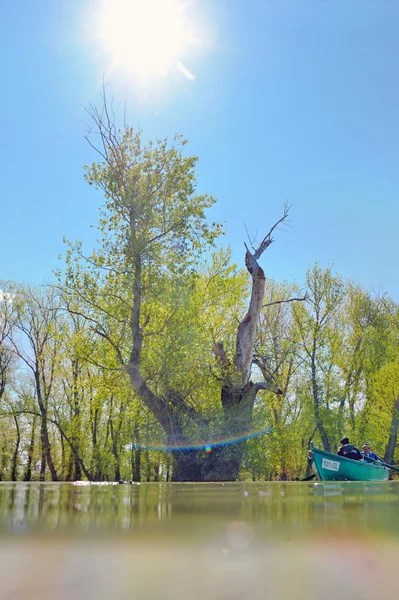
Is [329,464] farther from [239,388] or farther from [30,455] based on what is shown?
[30,455]

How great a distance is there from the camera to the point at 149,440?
15031 mm

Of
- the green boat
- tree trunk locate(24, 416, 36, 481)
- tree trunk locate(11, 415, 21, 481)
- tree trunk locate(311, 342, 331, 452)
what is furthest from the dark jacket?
tree trunk locate(11, 415, 21, 481)

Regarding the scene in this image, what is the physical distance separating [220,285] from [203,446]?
28.1ft

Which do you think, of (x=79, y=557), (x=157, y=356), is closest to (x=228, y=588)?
(x=79, y=557)

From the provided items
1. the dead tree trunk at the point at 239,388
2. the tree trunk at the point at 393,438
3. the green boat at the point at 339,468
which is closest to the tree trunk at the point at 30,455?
the dead tree trunk at the point at 239,388

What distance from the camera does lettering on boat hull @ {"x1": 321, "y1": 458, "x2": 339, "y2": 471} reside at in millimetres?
14156

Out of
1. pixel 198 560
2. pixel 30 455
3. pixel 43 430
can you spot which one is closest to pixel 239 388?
pixel 198 560

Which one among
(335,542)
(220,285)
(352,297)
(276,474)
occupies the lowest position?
(276,474)

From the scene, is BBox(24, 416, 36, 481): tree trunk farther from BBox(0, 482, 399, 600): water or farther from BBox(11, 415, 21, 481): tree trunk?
BBox(0, 482, 399, 600): water

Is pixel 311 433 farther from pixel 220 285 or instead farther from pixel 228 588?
pixel 228 588

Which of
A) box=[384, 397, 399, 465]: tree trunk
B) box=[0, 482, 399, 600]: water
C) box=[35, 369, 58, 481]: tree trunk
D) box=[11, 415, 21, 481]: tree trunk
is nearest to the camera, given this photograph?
box=[0, 482, 399, 600]: water

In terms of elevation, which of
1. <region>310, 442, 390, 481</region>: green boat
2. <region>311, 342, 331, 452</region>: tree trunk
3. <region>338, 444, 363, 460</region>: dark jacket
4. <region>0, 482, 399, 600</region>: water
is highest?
<region>311, 342, 331, 452</region>: tree trunk

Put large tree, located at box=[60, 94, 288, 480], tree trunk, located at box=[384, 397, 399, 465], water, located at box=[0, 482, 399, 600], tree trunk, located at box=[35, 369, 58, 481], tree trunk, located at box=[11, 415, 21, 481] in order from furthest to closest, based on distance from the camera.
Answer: tree trunk, located at box=[11, 415, 21, 481] → tree trunk, located at box=[384, 397, 399, 465] → tree trunk, located at box=[35, 369, 58, 481] → large tree, located at box=[60, 94, 288, 480] → water, located at box=[0, 482, 399, 600]

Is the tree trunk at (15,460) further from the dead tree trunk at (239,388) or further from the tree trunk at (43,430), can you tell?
the dead tree trunk at (239,388)
